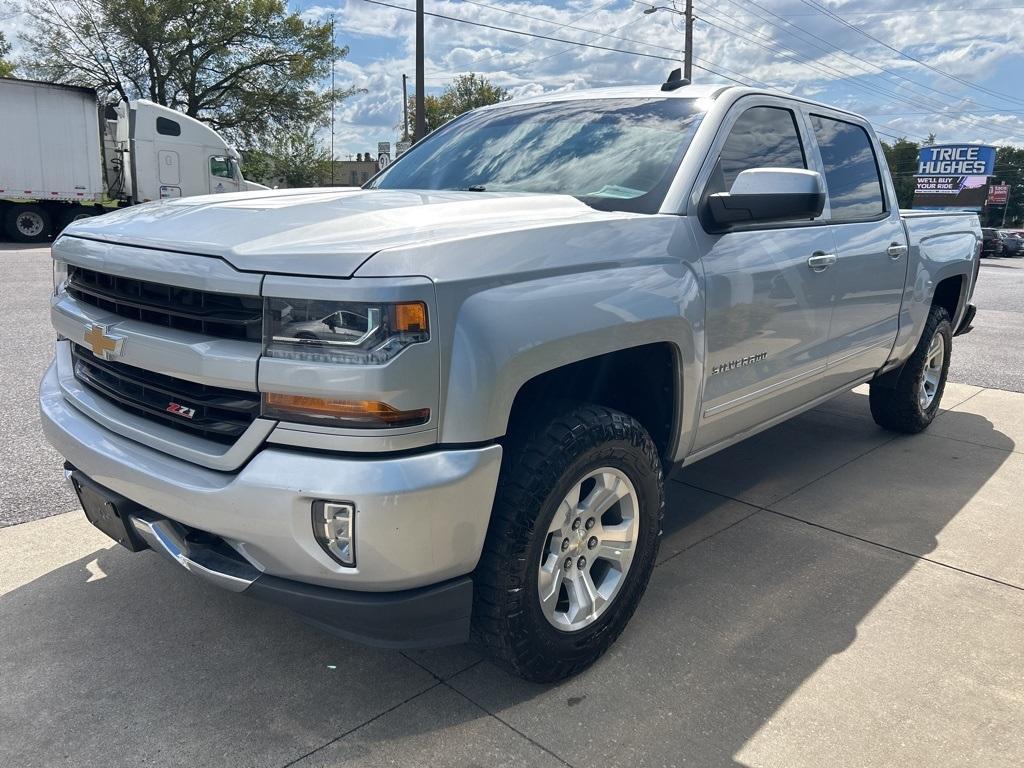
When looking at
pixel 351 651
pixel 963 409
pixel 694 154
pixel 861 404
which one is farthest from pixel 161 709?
pixel 963 409

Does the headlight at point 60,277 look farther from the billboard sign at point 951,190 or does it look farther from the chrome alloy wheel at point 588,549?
the billboard sign at point 951,190

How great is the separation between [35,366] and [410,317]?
18.2 ft

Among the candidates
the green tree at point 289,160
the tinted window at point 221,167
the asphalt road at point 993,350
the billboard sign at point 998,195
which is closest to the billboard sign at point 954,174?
the billboard sign at point 998,195

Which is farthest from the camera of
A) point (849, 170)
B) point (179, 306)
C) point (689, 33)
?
point (689, 33)

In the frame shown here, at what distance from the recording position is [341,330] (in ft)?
6.49

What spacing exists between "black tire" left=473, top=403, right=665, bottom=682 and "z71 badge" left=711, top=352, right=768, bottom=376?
51cm

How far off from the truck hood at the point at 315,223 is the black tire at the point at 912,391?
3153 millimetres

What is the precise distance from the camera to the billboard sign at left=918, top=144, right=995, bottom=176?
57781mm

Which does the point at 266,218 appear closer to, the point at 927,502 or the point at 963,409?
the point at 927,502

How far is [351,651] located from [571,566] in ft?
2.73

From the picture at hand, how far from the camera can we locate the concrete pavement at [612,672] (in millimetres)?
2277

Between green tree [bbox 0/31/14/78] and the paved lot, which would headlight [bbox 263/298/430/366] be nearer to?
the paved lot

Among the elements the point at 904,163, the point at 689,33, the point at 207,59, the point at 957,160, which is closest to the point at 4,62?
the point at 207,59

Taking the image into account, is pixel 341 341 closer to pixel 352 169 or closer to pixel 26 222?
pixel 26 222
